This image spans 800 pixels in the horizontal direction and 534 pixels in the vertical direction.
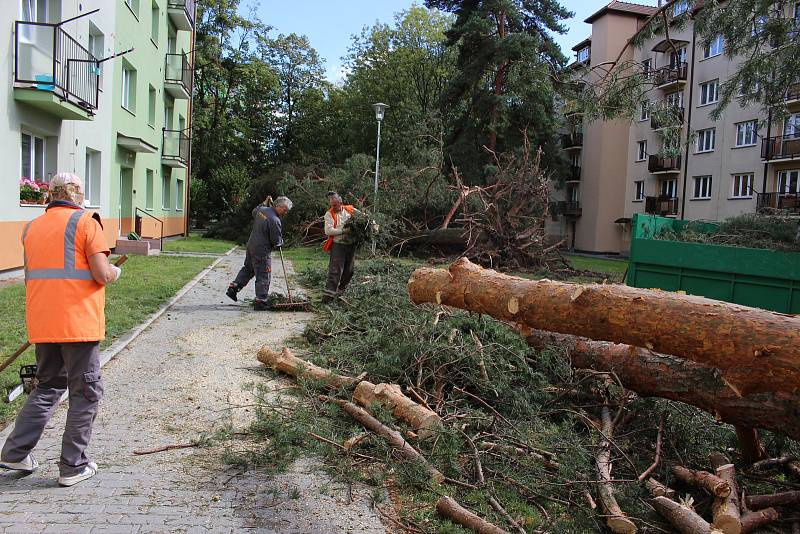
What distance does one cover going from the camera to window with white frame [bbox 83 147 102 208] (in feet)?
54.7

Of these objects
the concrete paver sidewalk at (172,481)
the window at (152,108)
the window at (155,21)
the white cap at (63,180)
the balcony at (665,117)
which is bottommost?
the concrete paver sidewalk at (172,481)

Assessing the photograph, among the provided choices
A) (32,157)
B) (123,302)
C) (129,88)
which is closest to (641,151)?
(129,88)

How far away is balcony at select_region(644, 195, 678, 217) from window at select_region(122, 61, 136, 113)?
29.8 meters

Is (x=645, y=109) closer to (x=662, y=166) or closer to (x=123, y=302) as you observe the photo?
(x=123, y=302)

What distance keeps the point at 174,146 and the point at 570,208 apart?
96.9 feet

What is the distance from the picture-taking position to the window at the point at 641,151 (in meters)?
41.5

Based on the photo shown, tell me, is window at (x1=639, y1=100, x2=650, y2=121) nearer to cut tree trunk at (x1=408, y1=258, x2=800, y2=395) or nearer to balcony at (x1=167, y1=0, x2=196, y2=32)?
→ cut tree trunk at (x1=408, y1=258, x2=800, y2=395)

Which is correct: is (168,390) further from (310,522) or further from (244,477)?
(310,522)

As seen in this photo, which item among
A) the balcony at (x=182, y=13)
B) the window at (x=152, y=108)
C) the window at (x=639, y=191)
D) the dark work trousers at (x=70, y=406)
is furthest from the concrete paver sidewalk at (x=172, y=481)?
the window at (x=639, y=191)

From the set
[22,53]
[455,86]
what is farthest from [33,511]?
[455,86]

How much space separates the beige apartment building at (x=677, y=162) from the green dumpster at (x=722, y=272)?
1427 cm

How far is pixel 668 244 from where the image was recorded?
33.4 ft

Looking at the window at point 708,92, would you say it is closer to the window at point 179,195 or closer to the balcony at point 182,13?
the balcony at point 182,13

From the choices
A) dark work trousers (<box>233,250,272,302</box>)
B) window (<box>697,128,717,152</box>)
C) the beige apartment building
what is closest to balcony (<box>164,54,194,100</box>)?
the beige apartment building
